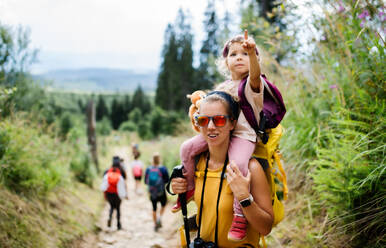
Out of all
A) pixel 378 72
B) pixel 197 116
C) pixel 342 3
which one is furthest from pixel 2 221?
pixel 342 3

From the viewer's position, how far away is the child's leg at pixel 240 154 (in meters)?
1.61

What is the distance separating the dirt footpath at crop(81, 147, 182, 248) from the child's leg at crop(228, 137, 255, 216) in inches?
133

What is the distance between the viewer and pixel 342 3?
9.89 ft

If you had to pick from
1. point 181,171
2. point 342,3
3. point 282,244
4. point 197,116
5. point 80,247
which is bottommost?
point 80,247

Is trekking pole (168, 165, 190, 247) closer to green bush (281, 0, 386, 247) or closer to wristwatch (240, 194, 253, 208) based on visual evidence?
wristwatch (240, 194, 253, 208)

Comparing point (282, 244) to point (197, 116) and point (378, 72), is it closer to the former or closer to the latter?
point (378, 72)

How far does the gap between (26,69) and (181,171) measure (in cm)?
643

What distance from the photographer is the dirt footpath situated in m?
4.57

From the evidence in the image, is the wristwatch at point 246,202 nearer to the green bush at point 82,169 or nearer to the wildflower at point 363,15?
the wildflower at point 363,15

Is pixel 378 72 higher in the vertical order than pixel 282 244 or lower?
higher

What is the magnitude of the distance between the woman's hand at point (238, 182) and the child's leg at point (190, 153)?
1.12 ft

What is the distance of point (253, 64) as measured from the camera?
60.0 inches

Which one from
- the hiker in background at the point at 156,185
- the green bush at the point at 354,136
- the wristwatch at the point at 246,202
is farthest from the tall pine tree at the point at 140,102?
the wristwatch at the point at 246,202

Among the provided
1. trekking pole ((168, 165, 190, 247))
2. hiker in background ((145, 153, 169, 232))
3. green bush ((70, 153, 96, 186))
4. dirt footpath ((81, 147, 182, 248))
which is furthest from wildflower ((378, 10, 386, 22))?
green bush ((70, 153, 96, 186))
